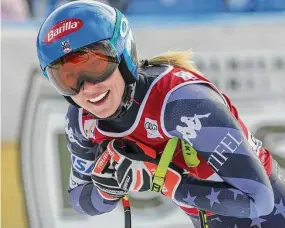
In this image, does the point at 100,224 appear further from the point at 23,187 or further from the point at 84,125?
the point at 84,125

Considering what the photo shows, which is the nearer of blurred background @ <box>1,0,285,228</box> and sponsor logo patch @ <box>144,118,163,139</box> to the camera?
sponsor logo patch @ <box>144,118,163,139</box>

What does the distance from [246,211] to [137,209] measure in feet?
4.77

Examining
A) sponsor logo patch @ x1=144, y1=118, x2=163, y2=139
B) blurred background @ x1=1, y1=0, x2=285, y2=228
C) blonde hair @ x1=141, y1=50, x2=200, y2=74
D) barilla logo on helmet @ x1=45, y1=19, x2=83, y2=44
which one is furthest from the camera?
blurred background @ x1=1, y1=0, x2=285, y2=228

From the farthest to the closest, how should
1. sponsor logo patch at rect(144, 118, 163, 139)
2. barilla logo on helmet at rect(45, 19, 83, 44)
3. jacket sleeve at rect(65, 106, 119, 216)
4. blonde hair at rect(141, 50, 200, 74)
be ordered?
jacket sleeve at rect(65, 106, 119, 216)
blonde hair at rect(141, 50, 200, 74)
sponsor logo patch at rect(144, 118, 163, 139)
barilla logo on helmet at rect(45, 19, 83, 44)

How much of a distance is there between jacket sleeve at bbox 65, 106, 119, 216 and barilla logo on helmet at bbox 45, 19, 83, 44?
1.21ft

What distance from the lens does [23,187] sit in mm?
3355

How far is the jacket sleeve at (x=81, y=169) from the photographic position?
2.24 meters

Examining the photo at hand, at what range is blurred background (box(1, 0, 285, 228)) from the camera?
337 centimetres

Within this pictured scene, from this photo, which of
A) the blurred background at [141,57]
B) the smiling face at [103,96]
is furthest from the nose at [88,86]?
the blurred background at [141,57]

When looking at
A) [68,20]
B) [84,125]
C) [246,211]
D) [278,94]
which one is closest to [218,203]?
[246,211]

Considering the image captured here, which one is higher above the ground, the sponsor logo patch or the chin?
the chin

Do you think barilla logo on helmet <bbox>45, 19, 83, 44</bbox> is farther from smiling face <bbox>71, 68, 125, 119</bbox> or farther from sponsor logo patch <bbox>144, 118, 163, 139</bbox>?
sponsor logo patch <bbox>144, 118, 163, 139</bbox>

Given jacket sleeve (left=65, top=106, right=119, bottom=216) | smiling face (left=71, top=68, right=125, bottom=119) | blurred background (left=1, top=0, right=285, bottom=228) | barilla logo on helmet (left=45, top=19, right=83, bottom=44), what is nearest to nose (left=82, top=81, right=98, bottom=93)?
smiling face (left=71, top=68, right=125, bottom=119)

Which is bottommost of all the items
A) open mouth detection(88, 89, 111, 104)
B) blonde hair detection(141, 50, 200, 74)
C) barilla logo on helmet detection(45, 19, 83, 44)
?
open mouth detection(88, 89, 111, 104)
